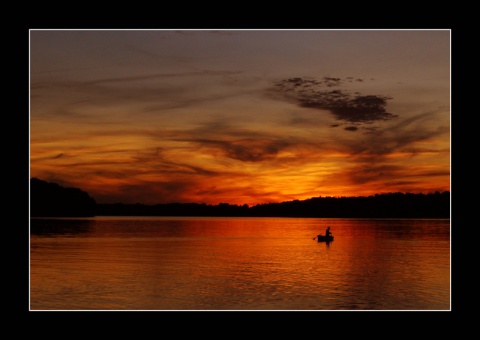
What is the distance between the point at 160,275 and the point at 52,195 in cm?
16987

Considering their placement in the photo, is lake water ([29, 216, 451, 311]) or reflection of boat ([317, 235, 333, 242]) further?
reflection of boat ([317, 235, 333, 242])

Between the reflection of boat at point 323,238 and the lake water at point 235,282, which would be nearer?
the lake water at point 235,282

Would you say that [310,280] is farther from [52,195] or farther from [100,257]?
[52,195]

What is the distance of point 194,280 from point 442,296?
13553 mm

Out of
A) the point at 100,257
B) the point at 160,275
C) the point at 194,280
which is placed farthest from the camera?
the point at 100,257

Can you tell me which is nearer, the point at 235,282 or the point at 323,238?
the point at 235,282

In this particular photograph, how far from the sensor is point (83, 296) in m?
27.3

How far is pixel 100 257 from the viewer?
1884 inches
